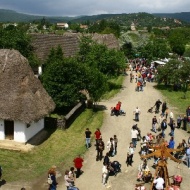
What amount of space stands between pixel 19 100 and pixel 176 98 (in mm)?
21585

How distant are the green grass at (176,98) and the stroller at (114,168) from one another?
49.9ft

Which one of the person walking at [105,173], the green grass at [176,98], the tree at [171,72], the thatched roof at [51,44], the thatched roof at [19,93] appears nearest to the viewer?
the person walking at [105,173]

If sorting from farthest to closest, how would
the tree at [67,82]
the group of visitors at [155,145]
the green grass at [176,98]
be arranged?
the green grass at [176,98] < the tree at [67,82] < the group of visitors at [155,145]

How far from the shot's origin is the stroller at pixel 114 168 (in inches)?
820

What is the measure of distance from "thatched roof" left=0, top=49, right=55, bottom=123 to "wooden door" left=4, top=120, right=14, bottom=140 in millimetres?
1017

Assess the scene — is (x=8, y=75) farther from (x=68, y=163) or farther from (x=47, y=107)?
(x=68, y=163)

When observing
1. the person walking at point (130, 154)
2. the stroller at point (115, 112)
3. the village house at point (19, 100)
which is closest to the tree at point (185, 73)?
the stroller at point (115, 112)

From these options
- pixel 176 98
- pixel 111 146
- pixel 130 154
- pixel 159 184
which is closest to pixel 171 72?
pixel 176 98

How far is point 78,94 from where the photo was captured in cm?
3247

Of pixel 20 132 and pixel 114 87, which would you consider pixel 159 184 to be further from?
pixel 114 87

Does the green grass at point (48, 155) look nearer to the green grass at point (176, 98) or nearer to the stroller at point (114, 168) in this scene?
the stroller at point (114, 168)

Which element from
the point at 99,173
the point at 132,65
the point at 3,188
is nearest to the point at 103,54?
the point at 132,65

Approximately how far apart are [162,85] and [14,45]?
19.6 m

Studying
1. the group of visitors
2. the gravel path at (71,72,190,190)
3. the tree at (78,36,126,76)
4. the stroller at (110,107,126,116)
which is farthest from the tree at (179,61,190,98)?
the stroller at (110,107,126,116)
